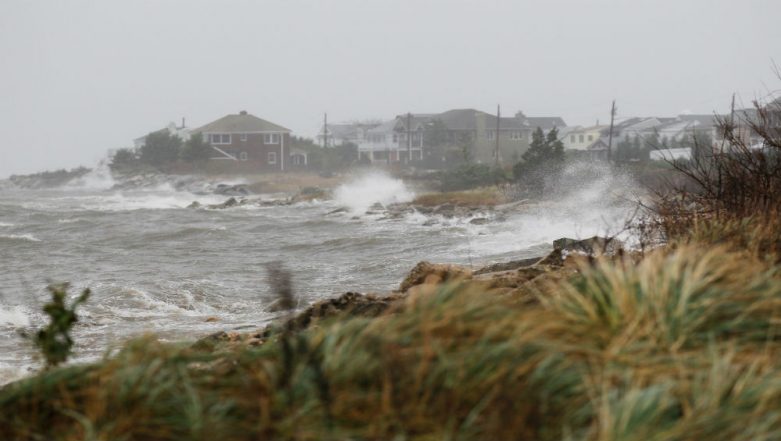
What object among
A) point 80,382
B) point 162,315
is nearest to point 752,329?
point 80,382

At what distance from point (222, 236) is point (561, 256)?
26.1 m

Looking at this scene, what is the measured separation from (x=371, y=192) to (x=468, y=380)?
61.3m

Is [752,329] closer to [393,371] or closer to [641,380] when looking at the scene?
[641,380]

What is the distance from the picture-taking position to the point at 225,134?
101m

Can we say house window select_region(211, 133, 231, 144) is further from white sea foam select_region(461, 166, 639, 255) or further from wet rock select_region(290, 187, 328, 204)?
white sea foam select_region(461, 166, 639, 255)

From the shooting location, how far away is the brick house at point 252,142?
328ft

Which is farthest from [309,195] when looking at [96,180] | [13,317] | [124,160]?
[13,317]

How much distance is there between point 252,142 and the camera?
100m

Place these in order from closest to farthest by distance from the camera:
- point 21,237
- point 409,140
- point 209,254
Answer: point 209,254 → point 21,237 → point 409,140

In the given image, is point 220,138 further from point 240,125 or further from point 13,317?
point 13,317

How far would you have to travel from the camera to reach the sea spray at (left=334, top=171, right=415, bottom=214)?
202 feet

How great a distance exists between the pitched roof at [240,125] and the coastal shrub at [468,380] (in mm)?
95546

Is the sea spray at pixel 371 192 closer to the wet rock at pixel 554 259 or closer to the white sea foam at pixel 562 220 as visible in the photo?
the white sea foam at pixel 562 220

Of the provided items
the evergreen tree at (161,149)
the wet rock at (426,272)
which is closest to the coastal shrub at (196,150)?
the evergreen tree at (161,149)
